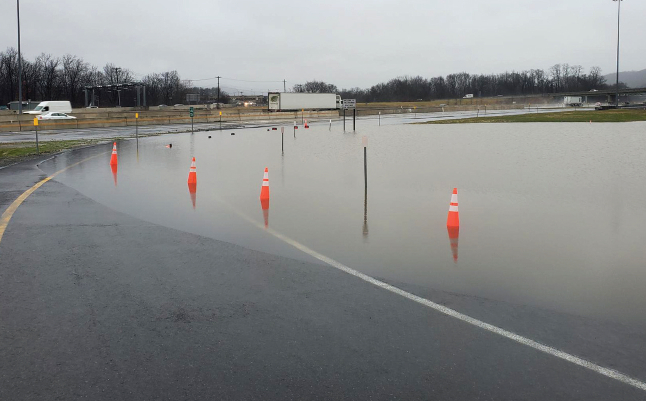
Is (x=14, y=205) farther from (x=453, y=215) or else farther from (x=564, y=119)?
(x=564, y=119)

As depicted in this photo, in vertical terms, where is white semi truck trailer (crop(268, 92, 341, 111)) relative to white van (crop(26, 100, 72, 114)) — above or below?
above

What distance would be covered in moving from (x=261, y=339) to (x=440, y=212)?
7597mm

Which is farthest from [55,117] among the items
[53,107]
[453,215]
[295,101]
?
[453,215]

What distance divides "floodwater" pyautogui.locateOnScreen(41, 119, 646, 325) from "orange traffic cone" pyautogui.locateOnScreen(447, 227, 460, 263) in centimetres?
4

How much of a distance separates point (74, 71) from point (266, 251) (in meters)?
153

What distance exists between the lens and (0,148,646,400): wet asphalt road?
182 inches

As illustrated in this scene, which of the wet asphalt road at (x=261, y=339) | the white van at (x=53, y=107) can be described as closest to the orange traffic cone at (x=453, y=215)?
the wet asphalt road at (x=261, y=339)

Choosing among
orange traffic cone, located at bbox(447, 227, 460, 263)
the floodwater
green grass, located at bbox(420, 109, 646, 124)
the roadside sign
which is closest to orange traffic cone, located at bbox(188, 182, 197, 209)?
the floodwater

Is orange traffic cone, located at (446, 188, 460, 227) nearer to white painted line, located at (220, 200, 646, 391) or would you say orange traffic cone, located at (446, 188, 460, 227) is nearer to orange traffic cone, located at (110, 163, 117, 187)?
white painted line, located at (220, 200, 646, 391)

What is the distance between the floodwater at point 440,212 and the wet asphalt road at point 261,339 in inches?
34.5

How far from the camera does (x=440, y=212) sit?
41.0ft

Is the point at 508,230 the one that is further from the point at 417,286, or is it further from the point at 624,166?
the point at 624,166

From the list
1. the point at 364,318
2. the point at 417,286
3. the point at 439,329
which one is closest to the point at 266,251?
the point at 417,286

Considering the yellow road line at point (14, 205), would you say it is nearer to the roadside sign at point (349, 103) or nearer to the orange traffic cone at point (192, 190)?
the orange traffic cone at point (192, 190)
